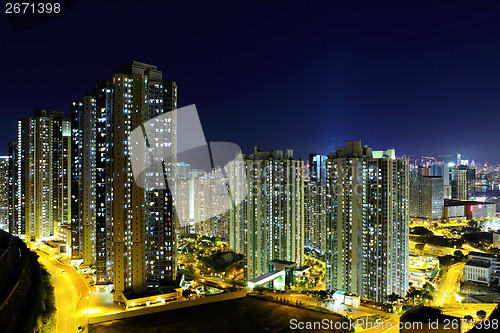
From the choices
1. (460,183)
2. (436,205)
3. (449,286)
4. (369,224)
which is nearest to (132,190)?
(369,224)

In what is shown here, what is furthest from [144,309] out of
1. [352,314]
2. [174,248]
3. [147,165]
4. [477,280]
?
[477,280]

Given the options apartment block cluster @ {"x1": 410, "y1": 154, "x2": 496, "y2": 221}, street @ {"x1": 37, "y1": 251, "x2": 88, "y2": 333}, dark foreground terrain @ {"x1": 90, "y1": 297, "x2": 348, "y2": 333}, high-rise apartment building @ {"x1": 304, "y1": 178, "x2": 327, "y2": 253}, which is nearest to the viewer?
dark foreground terrain @ {"x1": 90, "y1": 297, "x2": 348, "y2": 333}

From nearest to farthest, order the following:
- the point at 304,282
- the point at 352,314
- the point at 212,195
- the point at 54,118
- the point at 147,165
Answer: the point at 352,314 < the point at 147,165 < the point at 304,282 < the point at 54,118 < the point at 212,195

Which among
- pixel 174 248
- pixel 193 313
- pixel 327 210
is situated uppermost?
pixel 327 210

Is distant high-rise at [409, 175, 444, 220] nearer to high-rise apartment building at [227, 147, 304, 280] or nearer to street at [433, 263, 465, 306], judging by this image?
street at [433, 263, 465, 306]

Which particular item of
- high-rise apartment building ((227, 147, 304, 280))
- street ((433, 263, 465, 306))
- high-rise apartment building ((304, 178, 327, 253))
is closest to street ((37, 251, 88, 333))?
high-rise apartment building ((227, 147, 304, 280))

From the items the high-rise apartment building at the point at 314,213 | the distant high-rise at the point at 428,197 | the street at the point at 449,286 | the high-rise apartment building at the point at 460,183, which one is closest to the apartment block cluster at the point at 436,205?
the distant high-rise at the point at 428,197

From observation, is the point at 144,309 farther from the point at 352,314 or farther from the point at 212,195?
the point at 212,195

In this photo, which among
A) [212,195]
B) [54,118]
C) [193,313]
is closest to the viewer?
[193,313]
